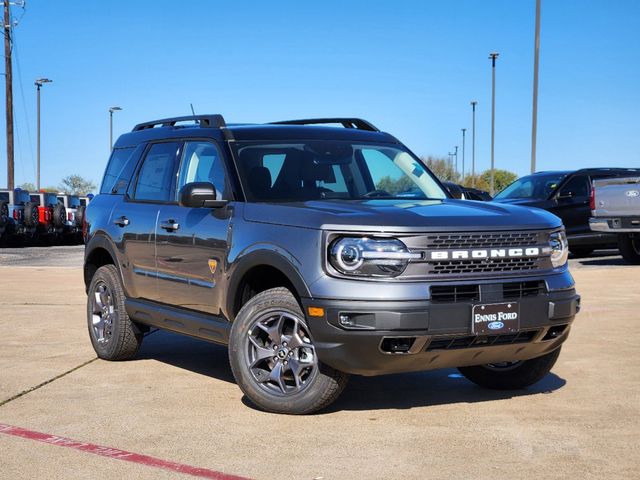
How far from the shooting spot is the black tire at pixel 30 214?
99.2 ft

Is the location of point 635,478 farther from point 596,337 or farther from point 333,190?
point 596,337

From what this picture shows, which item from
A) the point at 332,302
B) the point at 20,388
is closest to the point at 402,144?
the point at 332,302

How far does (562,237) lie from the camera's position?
6.38 m

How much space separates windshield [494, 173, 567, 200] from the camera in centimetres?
1966

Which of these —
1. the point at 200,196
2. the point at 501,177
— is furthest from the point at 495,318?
the point at 501,177

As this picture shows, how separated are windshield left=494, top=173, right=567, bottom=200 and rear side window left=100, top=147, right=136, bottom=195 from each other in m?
12.2

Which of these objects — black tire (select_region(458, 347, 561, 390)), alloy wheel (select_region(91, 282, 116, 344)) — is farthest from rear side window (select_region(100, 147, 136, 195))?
black tire (select_region(458, 347, 561, 390))

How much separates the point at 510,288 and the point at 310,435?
1.42 meters

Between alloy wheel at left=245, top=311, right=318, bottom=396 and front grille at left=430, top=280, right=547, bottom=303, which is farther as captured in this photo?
alloy wheel at left=245, top=311, right=318, bottom=396

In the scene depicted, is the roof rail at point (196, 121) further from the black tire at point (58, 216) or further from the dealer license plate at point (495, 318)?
the black tire at point (58, 216)

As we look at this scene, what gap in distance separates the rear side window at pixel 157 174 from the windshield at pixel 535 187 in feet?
41.5

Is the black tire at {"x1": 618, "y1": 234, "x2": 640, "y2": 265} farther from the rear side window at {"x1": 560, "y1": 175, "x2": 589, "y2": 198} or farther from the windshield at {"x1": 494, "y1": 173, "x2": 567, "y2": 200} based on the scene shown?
the windshield at {"x1": 494, "y1": 173, "x2": 567, "y2": 200}

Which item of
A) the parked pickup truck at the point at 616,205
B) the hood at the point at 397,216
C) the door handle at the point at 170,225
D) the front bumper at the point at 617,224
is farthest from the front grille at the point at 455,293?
the front bumper at the point at 617,224

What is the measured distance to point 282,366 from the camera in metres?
6.12
